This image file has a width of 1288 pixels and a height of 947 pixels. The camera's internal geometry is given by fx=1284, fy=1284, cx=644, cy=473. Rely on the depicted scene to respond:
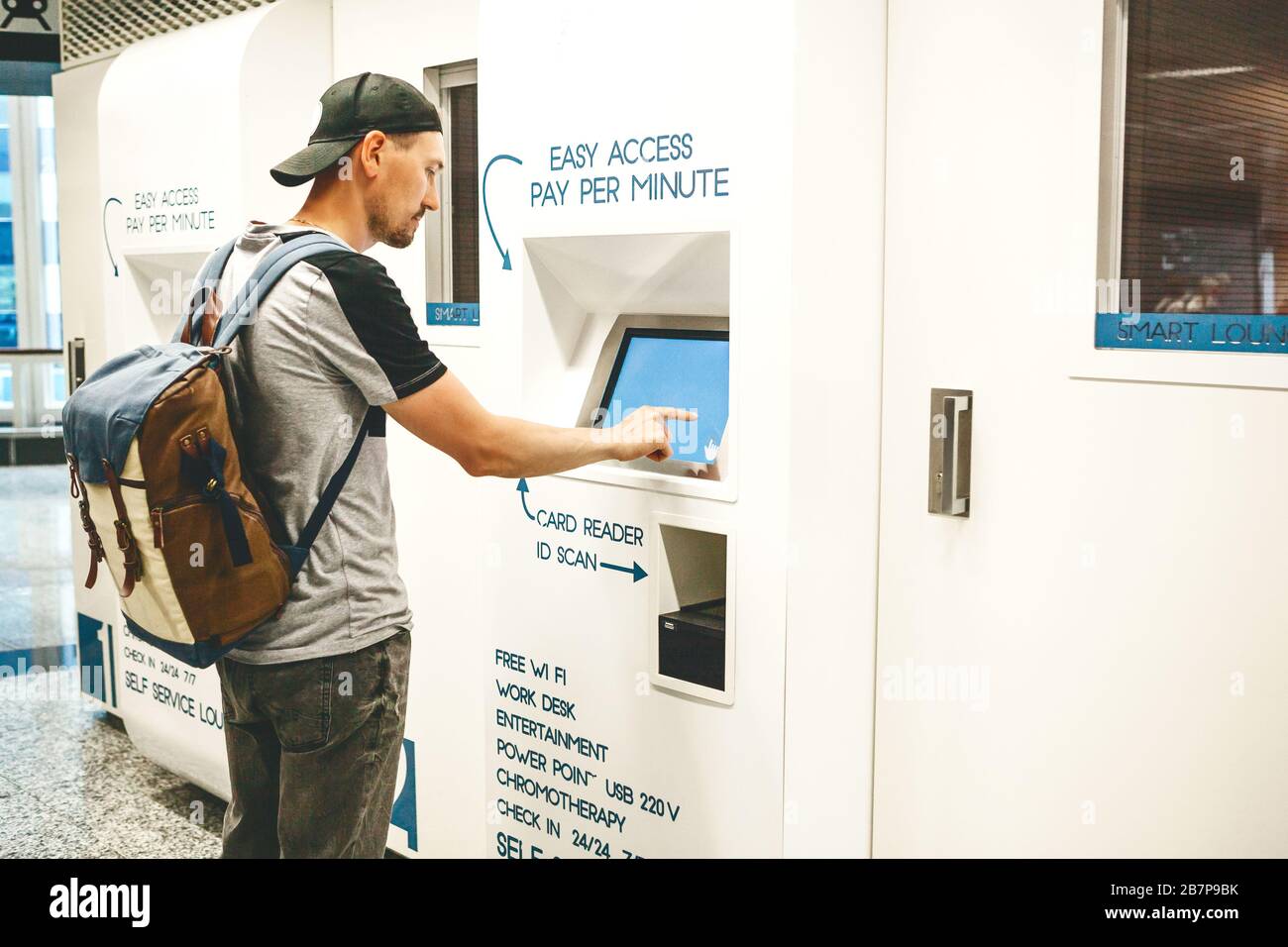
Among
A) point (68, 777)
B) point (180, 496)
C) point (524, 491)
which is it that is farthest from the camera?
point (68, 777)

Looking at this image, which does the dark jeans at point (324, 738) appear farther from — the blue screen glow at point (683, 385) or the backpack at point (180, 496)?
the blue screen glow at point (683, 385)

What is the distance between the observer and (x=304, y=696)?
6.64ft

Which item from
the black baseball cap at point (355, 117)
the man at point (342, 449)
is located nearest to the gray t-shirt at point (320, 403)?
the man at point (342, 449)

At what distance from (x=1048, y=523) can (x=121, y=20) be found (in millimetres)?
3677

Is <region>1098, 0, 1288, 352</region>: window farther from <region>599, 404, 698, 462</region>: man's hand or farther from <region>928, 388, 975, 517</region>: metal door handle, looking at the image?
<region>599, 404, 698, 462</region>: man's hand

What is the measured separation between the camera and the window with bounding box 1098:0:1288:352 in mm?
1829

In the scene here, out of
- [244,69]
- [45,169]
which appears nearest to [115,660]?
[244,69]

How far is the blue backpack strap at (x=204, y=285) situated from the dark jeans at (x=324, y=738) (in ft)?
1.84

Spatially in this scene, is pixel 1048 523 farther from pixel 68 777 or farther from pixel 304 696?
pixel 68 777

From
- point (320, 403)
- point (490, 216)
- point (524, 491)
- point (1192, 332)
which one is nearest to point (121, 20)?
point (490, 216)

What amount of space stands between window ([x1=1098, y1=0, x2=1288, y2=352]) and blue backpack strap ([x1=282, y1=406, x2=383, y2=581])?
1.17 m

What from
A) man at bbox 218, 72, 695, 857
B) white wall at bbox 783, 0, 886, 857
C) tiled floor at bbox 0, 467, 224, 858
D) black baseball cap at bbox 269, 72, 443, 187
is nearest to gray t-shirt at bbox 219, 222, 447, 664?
man at bbox 218, 72, 695, 857

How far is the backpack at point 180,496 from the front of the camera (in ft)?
6.08

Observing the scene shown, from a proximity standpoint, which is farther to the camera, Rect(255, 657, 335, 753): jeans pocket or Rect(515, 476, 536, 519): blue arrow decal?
Rect(515, 476, 536, 519): blue arrow decal
